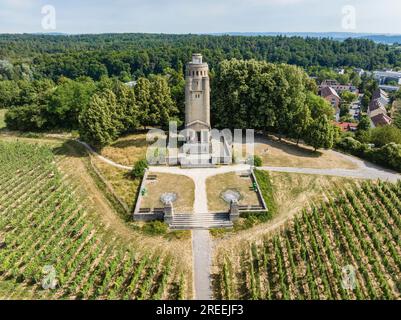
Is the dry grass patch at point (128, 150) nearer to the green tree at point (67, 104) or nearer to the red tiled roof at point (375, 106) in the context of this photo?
the green tree at point (67, 104)

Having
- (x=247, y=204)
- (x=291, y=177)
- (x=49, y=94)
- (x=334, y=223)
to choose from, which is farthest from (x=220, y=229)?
(x=49, y=94)

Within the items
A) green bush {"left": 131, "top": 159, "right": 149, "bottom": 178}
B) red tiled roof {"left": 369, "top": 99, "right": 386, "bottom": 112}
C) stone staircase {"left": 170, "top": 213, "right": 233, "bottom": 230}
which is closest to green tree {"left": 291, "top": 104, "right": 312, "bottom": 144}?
stone staircase {"left": 170, "top": 213, "right": 233, "bottom": 230}

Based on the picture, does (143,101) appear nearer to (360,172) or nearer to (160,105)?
(160,105)

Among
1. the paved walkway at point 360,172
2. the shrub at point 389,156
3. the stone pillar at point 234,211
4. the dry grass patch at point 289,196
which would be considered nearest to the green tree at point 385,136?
the shrub at point 389,156

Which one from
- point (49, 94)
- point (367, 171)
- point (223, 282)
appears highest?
point (49, 94)

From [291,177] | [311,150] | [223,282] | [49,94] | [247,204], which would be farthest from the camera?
[49,94]

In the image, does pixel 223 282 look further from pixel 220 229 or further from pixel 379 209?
pixel 379 209

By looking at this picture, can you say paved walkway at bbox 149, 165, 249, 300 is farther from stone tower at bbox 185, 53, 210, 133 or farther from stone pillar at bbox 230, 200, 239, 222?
stone tower at bbox 185, 53, 210, 133
